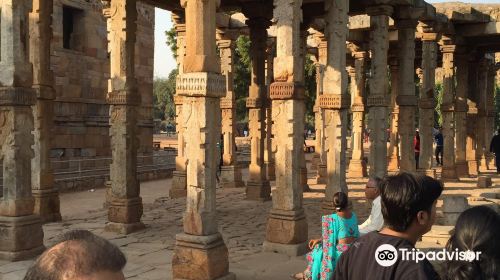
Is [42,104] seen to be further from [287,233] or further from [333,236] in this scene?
[333,236]

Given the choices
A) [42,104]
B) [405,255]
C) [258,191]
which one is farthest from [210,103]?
[258,191]

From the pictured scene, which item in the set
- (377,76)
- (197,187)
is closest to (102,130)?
(377,76)

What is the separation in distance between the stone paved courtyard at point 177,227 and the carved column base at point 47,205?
202mm

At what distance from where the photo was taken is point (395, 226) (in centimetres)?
223

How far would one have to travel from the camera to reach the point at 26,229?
7.23m

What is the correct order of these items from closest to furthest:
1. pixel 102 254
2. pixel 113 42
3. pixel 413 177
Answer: pixel 102 254, pixel 413 177, pixel 113 42

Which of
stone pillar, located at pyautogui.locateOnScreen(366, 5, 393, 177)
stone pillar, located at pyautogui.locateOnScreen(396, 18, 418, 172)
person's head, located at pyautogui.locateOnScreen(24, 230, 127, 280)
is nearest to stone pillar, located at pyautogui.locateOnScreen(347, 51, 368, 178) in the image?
stone pillar, located at pyautogui.locateOnScreen(396, 18, 418, 172)

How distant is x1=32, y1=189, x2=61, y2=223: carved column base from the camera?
9688mm

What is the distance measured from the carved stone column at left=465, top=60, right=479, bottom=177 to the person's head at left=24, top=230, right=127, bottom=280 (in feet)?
69.8

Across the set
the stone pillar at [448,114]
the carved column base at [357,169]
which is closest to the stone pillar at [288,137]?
the stone pillar at [448,114]

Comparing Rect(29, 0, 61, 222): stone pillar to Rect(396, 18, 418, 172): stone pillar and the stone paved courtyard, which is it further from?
Rect(396, 18, 418, 172): stone pillar

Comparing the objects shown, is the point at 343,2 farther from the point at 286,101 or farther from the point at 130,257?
the point at 130,257

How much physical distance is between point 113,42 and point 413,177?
8.12m

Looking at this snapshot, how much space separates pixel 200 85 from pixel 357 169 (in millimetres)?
14046
